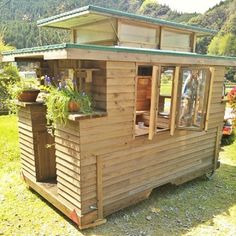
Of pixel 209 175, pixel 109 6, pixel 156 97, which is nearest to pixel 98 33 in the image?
pixel 156 97

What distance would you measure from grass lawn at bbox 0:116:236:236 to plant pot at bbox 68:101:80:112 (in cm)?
224

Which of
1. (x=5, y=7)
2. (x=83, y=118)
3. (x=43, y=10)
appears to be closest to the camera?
(x=83, y=118)

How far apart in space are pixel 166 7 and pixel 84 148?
91.0 meters

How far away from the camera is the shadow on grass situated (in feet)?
16.2

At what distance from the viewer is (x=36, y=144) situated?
18.8ft

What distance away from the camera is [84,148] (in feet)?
14.7

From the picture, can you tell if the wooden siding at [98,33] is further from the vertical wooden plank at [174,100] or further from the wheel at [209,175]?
the wheel at [209,175]

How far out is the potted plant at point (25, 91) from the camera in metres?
5.36

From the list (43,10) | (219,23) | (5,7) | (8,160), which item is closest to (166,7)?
(219,23)

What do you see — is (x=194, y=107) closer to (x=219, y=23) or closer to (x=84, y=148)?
(x=84, y=148)

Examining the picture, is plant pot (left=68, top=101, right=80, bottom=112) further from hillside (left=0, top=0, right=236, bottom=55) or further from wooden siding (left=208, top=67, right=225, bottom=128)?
hillside (left=0, top=0, right=236, bottom=55)

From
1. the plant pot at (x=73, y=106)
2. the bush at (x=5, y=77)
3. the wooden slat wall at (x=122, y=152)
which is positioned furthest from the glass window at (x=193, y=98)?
the bush at (x=5, y=77)

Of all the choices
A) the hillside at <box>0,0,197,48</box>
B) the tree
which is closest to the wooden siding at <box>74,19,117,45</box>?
the hillside at <box>0,0,197,48</box>

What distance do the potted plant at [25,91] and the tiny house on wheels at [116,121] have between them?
0.49 ft
